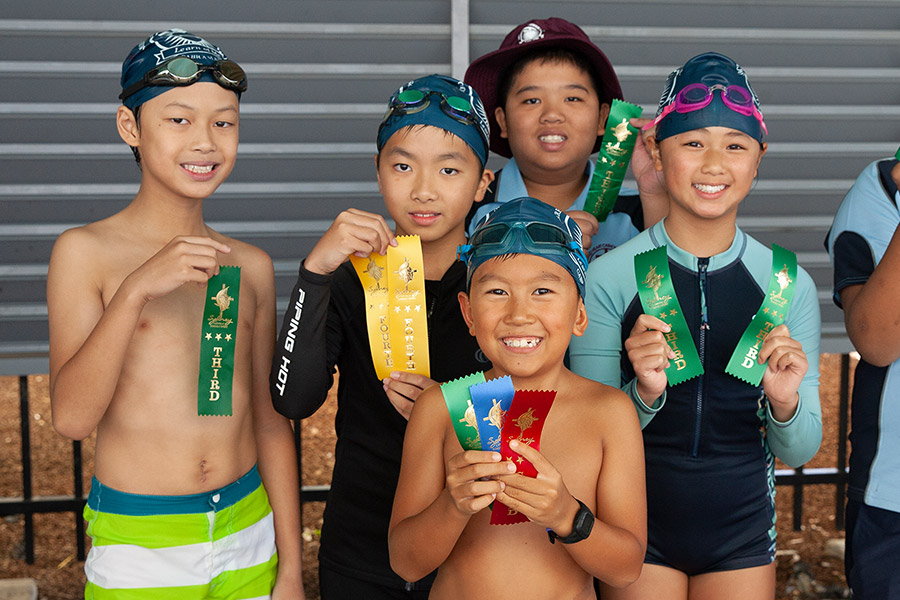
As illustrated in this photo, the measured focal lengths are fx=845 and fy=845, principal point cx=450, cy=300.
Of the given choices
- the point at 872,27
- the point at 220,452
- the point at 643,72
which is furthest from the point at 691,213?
the point at 872,27

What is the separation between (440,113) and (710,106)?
2.61 ft

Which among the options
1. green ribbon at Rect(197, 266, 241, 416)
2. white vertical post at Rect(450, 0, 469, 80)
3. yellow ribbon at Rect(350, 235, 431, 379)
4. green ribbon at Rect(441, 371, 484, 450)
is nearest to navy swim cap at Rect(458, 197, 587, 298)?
yellow ribbon at Rect(350, 235, 431, 379)

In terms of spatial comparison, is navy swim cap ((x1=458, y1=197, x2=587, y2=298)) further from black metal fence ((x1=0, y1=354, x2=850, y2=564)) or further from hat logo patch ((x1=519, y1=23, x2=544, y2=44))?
black metal fence ((x1=0, y1=354, x2=850, y2=564))

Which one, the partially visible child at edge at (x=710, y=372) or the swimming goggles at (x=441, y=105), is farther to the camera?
the swimming goggles at (x=441, y=105)

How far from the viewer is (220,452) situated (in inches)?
97.5

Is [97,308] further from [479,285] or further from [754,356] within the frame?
[754,356]

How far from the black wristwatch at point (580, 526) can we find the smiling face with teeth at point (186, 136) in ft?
4.58

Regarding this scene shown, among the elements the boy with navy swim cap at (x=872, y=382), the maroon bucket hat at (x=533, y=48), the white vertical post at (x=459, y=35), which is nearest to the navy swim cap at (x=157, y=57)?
the maroon bucket hat at (x=533, y=48)

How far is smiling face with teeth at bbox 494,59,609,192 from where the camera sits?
9.85 ft

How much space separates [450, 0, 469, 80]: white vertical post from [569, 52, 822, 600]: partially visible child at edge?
282cm

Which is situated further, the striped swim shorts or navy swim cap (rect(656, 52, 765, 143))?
navy swim cap (rect(656, 52, 765, 143))

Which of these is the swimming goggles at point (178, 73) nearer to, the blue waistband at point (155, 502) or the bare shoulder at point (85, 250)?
the bare shoulder at point (85, 250)

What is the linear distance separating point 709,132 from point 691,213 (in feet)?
0.80

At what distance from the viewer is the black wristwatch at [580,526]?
74.6 inches
